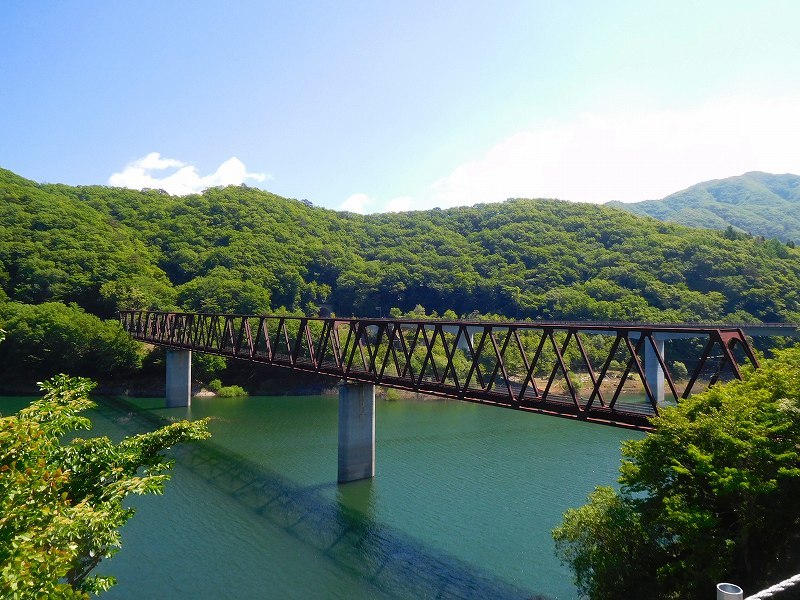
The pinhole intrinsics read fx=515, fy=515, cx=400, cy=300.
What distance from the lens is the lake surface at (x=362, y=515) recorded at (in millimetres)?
17391

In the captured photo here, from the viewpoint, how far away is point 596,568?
13.2 meters

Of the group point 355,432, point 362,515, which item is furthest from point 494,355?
point 362,515

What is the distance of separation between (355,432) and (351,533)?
6.43m

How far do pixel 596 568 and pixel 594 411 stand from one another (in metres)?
4.77

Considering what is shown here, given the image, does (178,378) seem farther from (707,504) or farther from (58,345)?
(707,504)

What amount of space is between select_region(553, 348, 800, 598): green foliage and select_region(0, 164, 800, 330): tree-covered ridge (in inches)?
2325

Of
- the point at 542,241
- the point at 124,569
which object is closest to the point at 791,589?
the point at 124,569

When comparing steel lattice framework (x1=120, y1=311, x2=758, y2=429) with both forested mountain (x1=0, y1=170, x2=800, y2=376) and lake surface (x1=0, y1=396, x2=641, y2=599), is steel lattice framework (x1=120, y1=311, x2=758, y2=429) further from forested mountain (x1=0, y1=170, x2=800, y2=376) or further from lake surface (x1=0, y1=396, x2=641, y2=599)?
forested mountain (x1=0, y1=170, x2=800, y2=376)

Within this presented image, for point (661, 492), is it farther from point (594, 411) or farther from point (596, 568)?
point (594, 411)

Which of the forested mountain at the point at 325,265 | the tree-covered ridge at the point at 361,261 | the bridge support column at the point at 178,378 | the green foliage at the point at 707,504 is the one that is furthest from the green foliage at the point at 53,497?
the tree-covered ridge at the point at 361,261

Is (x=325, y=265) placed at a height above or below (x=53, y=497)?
above

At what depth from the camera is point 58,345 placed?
5072 cm

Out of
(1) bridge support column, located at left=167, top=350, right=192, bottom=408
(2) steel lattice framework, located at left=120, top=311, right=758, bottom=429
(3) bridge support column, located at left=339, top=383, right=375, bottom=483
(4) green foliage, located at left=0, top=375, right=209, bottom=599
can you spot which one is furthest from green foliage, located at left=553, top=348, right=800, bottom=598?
(1) bridge support column, located at left=167, top=350, right=192, bottom=408

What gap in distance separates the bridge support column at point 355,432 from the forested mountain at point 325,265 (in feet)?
117
